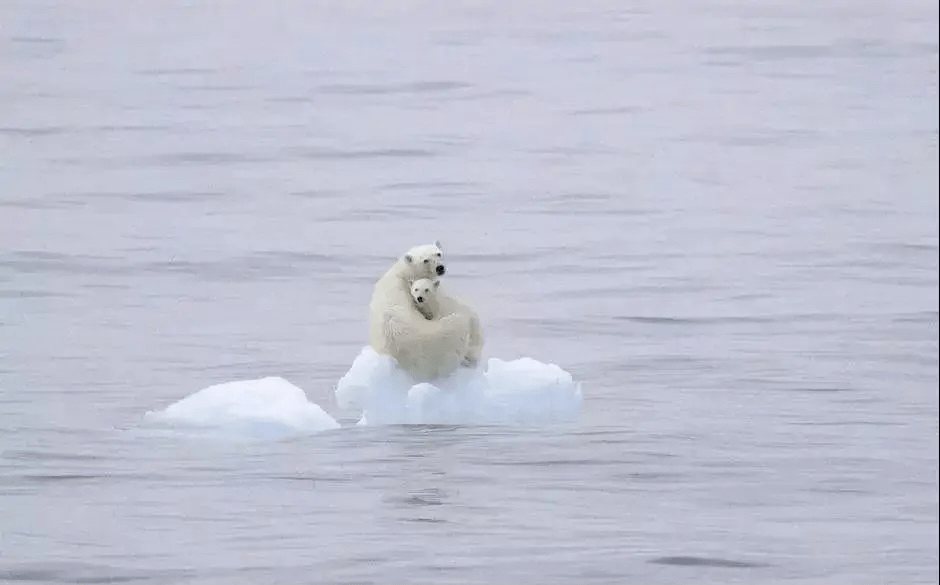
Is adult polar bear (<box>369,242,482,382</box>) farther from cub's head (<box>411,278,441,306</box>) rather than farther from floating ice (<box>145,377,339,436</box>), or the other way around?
floating ice (<box>145,377,339,436</box>)

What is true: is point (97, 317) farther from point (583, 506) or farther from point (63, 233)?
point (583, 506)

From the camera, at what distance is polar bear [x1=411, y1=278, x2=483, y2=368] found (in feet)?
29.1

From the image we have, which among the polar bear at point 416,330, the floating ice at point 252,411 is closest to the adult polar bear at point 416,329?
the polar bear at point 416,330

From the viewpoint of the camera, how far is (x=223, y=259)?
12547mm

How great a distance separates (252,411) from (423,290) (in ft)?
2.43

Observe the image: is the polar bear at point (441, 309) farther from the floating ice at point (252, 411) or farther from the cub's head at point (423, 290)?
the floating ice at point (252, 411)

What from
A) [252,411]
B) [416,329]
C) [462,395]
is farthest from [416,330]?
[252,411]

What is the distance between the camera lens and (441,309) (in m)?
8.96

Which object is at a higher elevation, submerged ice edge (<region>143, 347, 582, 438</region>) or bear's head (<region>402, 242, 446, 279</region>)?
bear's head (<region>402, 242, 446, 279</region>)

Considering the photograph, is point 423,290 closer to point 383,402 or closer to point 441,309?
point 441,309

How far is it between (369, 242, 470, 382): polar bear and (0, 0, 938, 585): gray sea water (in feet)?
0.81

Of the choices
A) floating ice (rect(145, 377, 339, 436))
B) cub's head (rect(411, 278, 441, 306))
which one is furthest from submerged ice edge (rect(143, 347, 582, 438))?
cub's head (rect(411, 278, 441, 306))

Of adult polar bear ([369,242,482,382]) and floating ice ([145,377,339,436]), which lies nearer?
floating ice ([145,377,339,436])

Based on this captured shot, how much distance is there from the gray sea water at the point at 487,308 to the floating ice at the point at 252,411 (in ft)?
0.33
